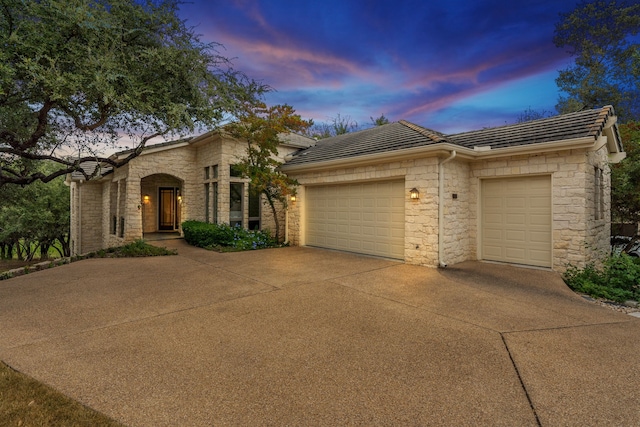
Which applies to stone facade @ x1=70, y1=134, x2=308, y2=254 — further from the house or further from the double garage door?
the double garage door

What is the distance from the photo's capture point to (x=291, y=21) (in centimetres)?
981

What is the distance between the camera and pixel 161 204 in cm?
1608

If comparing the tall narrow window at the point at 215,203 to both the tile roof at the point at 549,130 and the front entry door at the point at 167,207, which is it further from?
the tile roof at the point at 549,130

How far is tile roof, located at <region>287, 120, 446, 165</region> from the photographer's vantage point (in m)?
8.21

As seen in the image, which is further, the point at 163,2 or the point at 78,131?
the point at 78,131

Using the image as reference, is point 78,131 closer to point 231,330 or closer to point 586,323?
point 231,330

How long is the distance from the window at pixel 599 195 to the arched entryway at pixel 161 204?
1572 centimetres

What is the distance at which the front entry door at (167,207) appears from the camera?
1611 centimetres

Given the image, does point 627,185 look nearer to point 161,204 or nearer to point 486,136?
point 486,136

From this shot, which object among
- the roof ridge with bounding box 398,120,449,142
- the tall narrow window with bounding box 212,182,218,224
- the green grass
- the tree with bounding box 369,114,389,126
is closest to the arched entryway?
the tall narrow window with bounding box 212,182,218,224

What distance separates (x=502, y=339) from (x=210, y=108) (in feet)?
21.8

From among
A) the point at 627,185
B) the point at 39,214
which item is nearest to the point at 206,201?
the point at 39,214

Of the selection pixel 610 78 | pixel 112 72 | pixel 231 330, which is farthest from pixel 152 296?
pixel 610 78

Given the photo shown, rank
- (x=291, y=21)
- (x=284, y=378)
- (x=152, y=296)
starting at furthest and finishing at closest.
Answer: (x=291, y=21) < (x=152, y=296) < (x=284, y=378)
